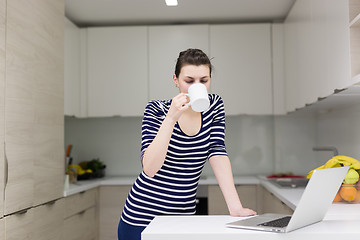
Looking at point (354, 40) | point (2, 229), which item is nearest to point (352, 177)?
point (354, 40)

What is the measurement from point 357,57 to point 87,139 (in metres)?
2.93

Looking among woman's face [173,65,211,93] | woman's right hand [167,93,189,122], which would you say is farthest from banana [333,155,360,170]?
woman's right hand [167,93,189,122]

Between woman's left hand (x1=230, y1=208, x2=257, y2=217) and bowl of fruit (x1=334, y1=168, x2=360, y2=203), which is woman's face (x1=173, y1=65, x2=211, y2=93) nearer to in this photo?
woman's left hand (x1=230, y1=208, x2=257, y2=217)

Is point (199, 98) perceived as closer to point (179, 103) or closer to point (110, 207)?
point (179, 103)

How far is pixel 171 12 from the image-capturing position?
12.6 feet

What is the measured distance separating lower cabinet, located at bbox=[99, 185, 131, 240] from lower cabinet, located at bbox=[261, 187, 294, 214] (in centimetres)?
113

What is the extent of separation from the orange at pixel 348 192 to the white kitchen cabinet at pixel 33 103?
1.61 metres

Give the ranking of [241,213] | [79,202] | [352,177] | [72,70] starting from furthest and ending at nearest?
[72,70], [79,202], [352,177], [241,213]

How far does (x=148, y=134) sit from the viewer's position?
66.5 inches

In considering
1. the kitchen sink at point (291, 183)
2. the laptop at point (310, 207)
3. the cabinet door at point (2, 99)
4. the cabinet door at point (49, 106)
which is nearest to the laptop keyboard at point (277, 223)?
the laptop at point (310, 207)

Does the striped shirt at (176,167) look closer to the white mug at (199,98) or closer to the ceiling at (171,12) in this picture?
the white mug at (199,98)

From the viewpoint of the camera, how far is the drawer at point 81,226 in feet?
10.1

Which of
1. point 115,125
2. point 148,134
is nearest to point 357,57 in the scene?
point 148,134

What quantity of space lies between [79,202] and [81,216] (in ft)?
0.43
